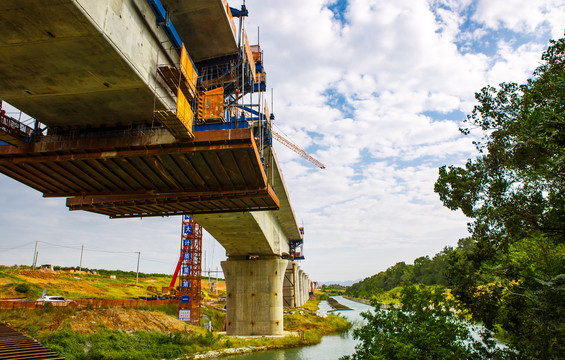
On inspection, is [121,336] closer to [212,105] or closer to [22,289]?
[212,105]

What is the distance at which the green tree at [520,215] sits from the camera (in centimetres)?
1028

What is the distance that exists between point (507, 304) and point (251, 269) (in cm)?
2435

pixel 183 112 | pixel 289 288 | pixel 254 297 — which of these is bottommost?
pixel 254 297

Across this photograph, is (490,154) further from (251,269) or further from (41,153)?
(251,269)

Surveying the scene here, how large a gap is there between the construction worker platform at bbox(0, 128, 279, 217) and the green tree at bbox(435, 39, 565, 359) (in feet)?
27.1

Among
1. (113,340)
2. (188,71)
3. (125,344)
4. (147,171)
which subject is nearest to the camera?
(188,71)

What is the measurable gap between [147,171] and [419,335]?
12710 mm

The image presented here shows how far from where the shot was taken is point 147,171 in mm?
16297

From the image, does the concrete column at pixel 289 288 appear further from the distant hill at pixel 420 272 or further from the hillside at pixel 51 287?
the hillside at pixel 51 287

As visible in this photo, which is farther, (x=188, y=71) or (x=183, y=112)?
(x=188, y=71)

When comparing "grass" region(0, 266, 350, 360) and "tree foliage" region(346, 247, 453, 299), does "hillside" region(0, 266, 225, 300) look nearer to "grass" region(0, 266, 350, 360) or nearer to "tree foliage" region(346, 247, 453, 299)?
"grass" region(0, 266, 350, 360)

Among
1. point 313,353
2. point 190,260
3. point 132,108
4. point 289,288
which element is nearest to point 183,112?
point 132,108

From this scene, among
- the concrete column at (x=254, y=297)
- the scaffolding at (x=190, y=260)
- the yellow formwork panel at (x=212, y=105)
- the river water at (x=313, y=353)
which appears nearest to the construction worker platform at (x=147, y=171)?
the yellow formwork panel at (x=212, y=105)

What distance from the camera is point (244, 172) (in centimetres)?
1658
